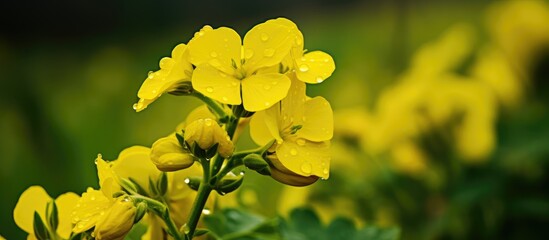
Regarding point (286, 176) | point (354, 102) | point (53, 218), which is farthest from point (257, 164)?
point (354, 102)

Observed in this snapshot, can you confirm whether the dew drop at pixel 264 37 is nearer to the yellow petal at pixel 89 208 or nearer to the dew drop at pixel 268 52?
the dew drop at pixel 268 52

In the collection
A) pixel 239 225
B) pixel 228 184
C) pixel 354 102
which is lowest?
pixel 354 102

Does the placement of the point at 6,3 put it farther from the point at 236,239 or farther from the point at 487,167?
the point at 236,239

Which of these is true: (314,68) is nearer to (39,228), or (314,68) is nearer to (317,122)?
(317,122)

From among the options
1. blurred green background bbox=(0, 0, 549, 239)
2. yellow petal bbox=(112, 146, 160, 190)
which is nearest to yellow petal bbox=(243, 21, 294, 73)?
yellow petal bbox=(112, 146, 160, 190)

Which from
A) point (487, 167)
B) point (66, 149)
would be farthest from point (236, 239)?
point (66, 149)

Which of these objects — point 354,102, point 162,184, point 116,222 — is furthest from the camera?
point 354,102
